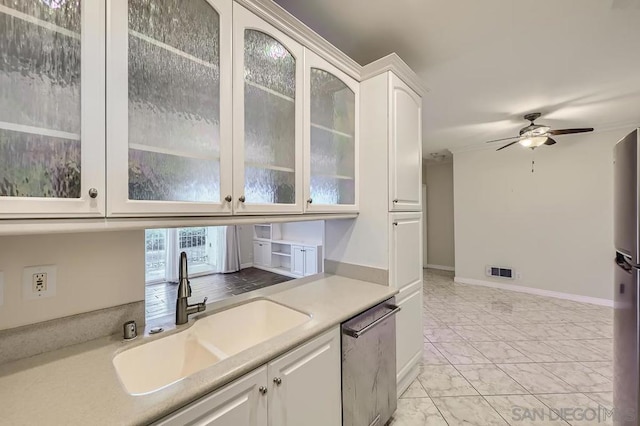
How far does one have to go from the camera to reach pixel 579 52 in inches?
78.0

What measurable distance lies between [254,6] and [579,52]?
2414mm

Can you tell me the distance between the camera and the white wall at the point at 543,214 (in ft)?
12.1

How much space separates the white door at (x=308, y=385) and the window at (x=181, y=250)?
375 cm

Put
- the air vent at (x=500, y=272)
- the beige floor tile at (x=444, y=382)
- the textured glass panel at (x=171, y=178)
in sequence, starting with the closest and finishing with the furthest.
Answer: the textured glass panel at (x=171, y=178) → the beige floor tile at (x=444, y=382) → the air vent at (x=500, y=272)

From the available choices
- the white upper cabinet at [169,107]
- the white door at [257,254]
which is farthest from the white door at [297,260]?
the white upper cabinet at [169,107]

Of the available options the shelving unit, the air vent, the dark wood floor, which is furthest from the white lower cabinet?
the air vent

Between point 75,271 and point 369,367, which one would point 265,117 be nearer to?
point 75,271

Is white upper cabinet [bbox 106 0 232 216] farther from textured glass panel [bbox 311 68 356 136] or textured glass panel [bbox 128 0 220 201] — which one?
textured glass panel [bbox 311 68 356 136]

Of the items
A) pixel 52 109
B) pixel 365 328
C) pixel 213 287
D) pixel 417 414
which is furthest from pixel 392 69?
pixel 213 287

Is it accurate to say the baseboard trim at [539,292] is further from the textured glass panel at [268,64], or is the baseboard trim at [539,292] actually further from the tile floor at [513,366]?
the textured glass panel at [268,64]

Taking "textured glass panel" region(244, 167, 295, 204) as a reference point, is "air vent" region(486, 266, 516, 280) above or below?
below

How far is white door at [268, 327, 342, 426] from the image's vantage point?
39.7 inches

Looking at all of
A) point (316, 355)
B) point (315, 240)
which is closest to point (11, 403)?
point (316, 355)

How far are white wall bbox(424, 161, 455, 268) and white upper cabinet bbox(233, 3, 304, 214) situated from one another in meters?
5.31
